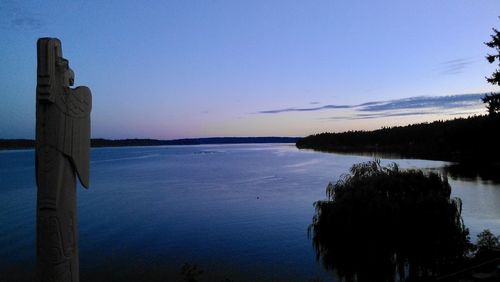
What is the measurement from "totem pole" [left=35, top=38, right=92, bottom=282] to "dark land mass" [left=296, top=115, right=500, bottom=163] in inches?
944

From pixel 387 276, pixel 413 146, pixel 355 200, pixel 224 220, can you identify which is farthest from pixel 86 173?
pixel 413 146

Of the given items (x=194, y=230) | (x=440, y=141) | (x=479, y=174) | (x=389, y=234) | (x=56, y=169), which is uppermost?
(x=56, y=169)

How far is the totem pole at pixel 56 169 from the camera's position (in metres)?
4.57

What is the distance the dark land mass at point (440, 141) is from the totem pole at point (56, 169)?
24.0 meters

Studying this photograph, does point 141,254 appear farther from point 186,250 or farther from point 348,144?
point 348,144

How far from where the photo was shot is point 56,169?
466 centimetres

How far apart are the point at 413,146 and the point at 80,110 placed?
394 feet

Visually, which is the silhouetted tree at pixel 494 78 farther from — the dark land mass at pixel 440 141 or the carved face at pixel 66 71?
the carved face at pixel 66 71

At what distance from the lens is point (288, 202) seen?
106 feet

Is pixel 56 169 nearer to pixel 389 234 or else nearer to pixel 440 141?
pixel 389 234

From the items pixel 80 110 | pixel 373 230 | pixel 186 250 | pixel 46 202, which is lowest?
pixel 186 250

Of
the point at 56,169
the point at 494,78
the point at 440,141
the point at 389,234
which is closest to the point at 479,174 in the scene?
the point at 494,78

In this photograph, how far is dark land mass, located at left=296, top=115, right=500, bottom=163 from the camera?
56.7 m

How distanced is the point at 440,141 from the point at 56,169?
105167 mm
